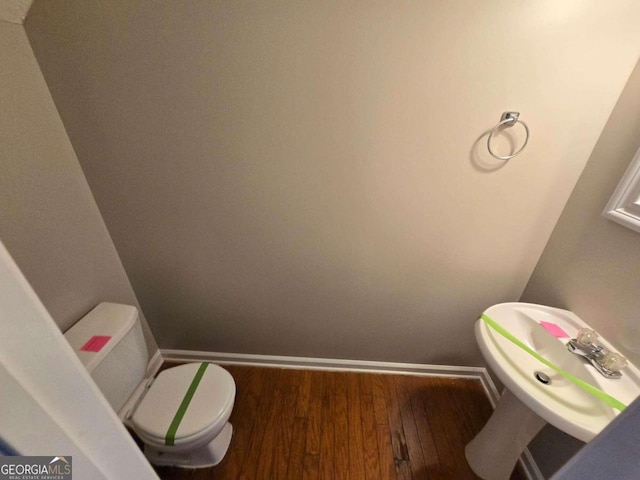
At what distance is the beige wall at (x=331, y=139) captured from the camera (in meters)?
0.84

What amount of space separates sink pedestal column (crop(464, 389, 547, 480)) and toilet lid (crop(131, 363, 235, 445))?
1.09 metres

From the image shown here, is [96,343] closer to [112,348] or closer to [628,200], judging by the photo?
[112,348]

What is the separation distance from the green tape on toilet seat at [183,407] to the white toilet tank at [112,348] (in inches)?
9.3

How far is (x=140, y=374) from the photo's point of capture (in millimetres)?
1082

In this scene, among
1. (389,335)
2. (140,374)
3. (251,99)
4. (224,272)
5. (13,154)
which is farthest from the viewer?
(389,335)

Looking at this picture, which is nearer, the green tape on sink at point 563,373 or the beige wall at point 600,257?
the green tape on sink at point 563,373

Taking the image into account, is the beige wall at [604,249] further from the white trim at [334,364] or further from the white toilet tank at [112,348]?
the white toilet tank at [112,348]

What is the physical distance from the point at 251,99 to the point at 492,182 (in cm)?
100

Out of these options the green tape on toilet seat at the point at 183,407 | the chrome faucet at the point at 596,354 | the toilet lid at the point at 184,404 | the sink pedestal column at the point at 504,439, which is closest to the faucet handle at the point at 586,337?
the chrome faucet at the point at 596,354

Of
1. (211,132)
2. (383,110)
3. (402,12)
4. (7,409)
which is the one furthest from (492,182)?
(7,409)

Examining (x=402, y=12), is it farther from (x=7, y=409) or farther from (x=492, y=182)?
(x=7, y=409)

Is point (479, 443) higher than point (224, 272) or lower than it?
lower

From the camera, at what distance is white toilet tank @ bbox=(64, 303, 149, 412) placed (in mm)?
886

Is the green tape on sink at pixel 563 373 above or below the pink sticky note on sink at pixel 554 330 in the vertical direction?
above
